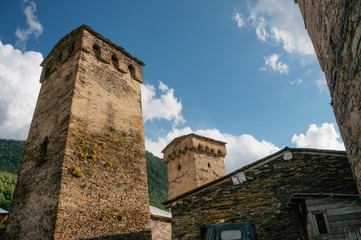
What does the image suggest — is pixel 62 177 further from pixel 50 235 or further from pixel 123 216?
pixel 123 216

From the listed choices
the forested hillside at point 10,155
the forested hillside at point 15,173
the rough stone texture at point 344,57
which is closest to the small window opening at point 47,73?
the rough stone texture at point 344,57

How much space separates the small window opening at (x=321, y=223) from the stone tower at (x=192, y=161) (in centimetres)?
1348

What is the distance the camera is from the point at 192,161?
67.8 ft

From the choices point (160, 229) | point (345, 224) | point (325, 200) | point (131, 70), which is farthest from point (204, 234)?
point (131, 70)

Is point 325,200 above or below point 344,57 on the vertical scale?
below

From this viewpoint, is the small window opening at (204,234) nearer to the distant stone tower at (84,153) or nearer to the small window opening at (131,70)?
the distant stone tower at (84,153)

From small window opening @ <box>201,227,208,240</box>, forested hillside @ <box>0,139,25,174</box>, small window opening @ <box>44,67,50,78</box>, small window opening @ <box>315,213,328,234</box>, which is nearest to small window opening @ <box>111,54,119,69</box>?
small window opening @ <box>44,67,50,78</box>

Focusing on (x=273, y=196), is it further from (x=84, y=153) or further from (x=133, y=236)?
(x=84, y=153)

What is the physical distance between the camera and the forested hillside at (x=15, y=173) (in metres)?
28.4

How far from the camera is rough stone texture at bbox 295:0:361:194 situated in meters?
2.40

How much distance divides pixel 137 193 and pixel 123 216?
110 cm

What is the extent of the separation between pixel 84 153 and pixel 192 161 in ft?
43.4

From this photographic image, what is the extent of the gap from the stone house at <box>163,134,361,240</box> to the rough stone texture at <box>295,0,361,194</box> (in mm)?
3743

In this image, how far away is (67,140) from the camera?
8.05 metres
